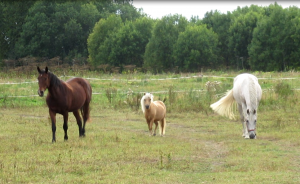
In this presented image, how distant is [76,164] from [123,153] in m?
1.40

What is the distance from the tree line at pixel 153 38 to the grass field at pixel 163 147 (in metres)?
36.7

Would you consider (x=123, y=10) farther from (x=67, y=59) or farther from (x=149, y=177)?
(x=149, y=177)

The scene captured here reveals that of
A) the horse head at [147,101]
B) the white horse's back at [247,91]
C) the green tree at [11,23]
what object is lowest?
the horse head at [147,101]

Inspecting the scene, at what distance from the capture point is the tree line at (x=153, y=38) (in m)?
54.8

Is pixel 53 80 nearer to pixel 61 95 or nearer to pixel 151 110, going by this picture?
pixel 61 95

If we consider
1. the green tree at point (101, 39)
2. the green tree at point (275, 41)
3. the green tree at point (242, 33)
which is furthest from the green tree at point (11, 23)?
the green tree at point (275, 41)

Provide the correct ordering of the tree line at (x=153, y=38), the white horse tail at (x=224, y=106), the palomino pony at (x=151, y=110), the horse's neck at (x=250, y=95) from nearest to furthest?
the horse's neck at (x=250, y=95), the palomino pony at (x=151, y=110), the white horse tail at (x=224, y=106), the tree line at (x=153, y=38)

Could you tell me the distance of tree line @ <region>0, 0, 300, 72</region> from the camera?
54.8m

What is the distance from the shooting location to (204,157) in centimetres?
869

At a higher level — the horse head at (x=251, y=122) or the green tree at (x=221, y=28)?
the green tree at (x=221, y=28)

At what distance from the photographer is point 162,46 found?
195ft

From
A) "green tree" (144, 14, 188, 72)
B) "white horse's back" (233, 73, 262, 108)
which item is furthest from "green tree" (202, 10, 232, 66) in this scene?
"white horse's back" (233, 73, 262, 108)

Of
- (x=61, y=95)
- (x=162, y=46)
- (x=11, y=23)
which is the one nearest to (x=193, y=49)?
(x=162, y=46)

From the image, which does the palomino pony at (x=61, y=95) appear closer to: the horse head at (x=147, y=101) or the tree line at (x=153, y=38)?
the horse head at (x=147, y=101)
